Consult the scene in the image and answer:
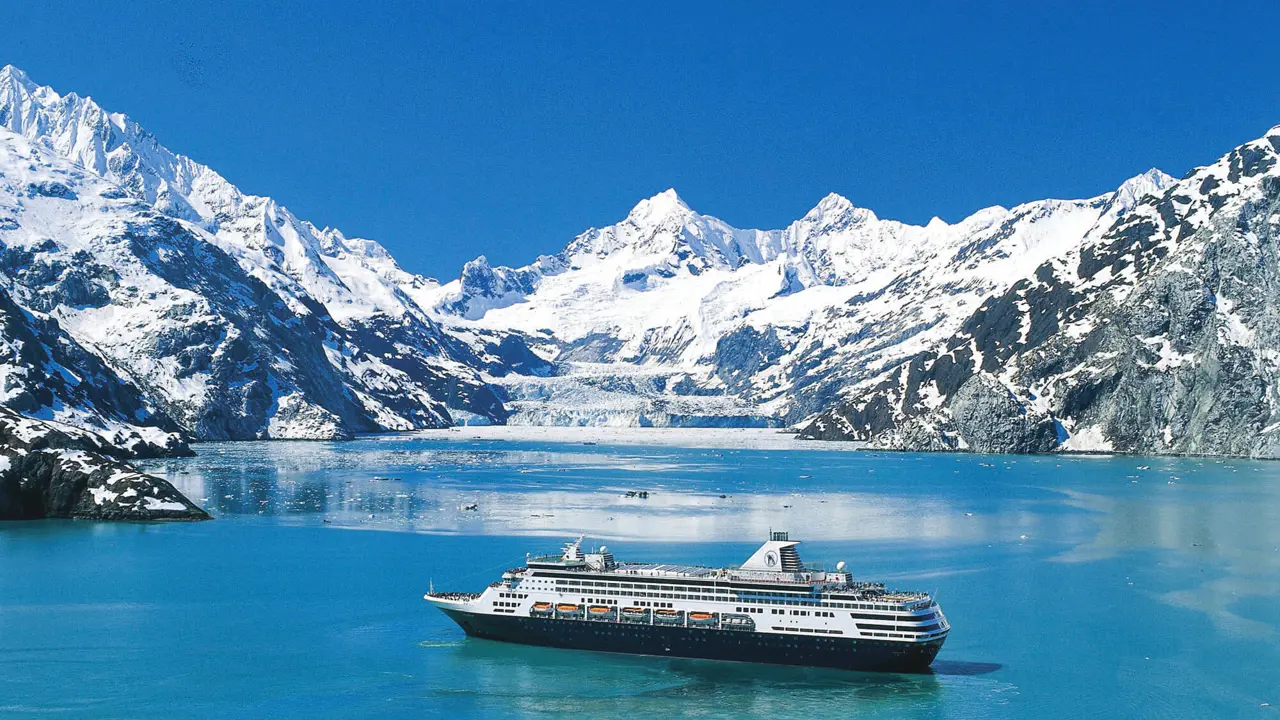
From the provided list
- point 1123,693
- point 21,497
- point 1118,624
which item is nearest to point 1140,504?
point 1118,624

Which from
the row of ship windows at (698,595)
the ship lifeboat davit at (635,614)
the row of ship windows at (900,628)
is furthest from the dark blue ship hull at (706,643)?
the row of ship windows at (698,595)

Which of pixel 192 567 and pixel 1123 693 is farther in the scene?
pixel 192 567

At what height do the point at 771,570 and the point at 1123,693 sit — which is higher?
the point at 771,570

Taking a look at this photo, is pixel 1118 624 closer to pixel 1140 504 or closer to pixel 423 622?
pixel 423 622

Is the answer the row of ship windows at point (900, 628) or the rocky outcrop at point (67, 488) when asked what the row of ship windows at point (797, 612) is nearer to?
the row of ship windows at point (900, 628)

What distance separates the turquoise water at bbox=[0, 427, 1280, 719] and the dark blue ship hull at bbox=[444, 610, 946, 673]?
0.94 m

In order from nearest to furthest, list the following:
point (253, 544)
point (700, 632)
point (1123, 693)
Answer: point (1123, 693)
point (700, 632)
point (253, 544)

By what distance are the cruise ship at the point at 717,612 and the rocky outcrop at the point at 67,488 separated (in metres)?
78.3

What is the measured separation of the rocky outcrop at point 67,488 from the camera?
5930 inches

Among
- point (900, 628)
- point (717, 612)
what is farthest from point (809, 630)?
point (717, 612)

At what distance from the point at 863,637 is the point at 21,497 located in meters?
116

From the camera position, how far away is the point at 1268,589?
103500mm

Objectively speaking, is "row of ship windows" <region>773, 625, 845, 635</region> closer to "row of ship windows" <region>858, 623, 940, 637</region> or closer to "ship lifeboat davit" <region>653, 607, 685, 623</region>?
"row of ship windows" <region>858, 623, 940, 637</region>

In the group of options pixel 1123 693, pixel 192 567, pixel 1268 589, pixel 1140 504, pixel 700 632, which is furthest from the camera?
pixel 1140 504
